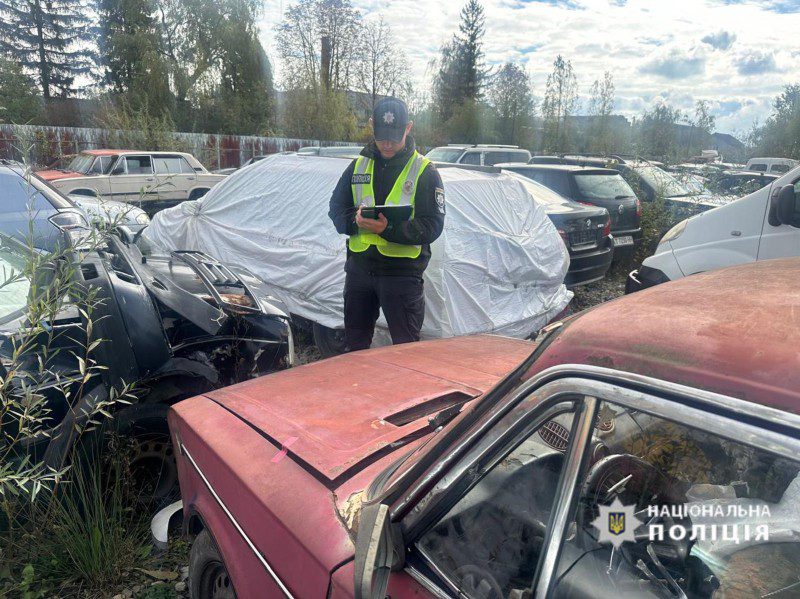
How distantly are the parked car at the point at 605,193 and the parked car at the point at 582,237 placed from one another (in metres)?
1.12

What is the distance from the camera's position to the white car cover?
4.70 meters

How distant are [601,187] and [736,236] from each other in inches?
132

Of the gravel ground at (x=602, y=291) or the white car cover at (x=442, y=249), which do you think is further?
the gravel ground at (x=602, y=291)

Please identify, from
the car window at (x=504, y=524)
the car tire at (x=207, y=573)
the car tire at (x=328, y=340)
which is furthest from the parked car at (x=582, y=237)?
the car window at (x=504, y=524)

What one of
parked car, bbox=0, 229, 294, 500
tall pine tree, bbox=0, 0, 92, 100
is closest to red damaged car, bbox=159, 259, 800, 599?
parked car, bbox=0, 229, 294, 500

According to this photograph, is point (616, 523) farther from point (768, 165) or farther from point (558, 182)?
point (768, 165)

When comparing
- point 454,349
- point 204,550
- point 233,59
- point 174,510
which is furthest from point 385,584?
point 233,59

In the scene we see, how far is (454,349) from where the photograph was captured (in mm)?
2818

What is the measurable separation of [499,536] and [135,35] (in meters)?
32.5

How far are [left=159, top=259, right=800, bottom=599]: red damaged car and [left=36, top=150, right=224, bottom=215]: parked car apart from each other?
11905 millimetres

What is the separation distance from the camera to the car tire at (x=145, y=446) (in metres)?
2.67

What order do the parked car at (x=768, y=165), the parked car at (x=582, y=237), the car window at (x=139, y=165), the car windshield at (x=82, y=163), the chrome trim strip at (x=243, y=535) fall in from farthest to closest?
the parked car at (x=768, y=165) < the car window at (x=139, y=165) < the car windshield at (x=82, y=163) < the parked car at (x=582, y=237) < the chrome trim strip at (x=243, y=535)

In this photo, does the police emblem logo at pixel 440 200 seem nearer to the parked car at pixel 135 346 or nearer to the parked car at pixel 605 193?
the parked car at pixel 135 346

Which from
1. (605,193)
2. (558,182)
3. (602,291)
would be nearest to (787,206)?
(602,291)
